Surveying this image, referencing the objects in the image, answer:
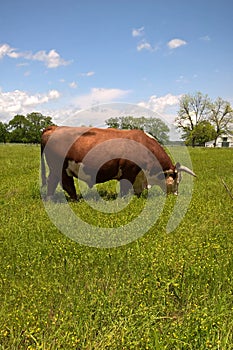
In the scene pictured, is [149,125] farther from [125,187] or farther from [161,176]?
[125,187]

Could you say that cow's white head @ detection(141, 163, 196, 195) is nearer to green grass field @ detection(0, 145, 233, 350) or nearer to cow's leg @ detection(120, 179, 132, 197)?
cow's leg @ detection(120, 179, 132, 197)

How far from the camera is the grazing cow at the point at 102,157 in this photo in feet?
33.8

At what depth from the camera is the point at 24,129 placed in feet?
345

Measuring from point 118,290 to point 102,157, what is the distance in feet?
19.0

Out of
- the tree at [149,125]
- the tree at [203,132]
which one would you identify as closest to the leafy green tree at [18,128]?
the tree at [203,132]

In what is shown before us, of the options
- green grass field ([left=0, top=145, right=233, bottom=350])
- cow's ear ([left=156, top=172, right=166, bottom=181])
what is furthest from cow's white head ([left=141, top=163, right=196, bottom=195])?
green grass field ([left=0, top=145, right=233, bottom=350])

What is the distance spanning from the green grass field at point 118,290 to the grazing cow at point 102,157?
3019 millimetres

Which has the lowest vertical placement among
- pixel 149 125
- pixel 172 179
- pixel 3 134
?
pixel 172 179

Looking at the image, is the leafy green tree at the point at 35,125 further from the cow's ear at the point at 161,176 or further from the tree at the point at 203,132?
the cow's ear at the point at 161,176

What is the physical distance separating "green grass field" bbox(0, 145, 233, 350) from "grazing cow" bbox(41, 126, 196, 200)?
302 centimetres

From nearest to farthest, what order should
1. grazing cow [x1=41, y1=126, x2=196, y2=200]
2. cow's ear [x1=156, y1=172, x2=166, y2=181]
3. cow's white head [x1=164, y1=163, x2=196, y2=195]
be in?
grazing cow [x1=41, y1=126, x2=196, y2=200] < cow's ear [x1=156, y1=172, x2=166, y2=181] < cow's white head [x1=164, y1=163, x2=196, y2=195]

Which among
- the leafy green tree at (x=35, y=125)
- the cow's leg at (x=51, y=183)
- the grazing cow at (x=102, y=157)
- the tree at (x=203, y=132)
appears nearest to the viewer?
the grazing cow at (x=102, y=157)

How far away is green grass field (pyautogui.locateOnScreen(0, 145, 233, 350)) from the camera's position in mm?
3975

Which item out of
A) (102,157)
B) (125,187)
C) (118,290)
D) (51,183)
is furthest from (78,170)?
(118,290)
